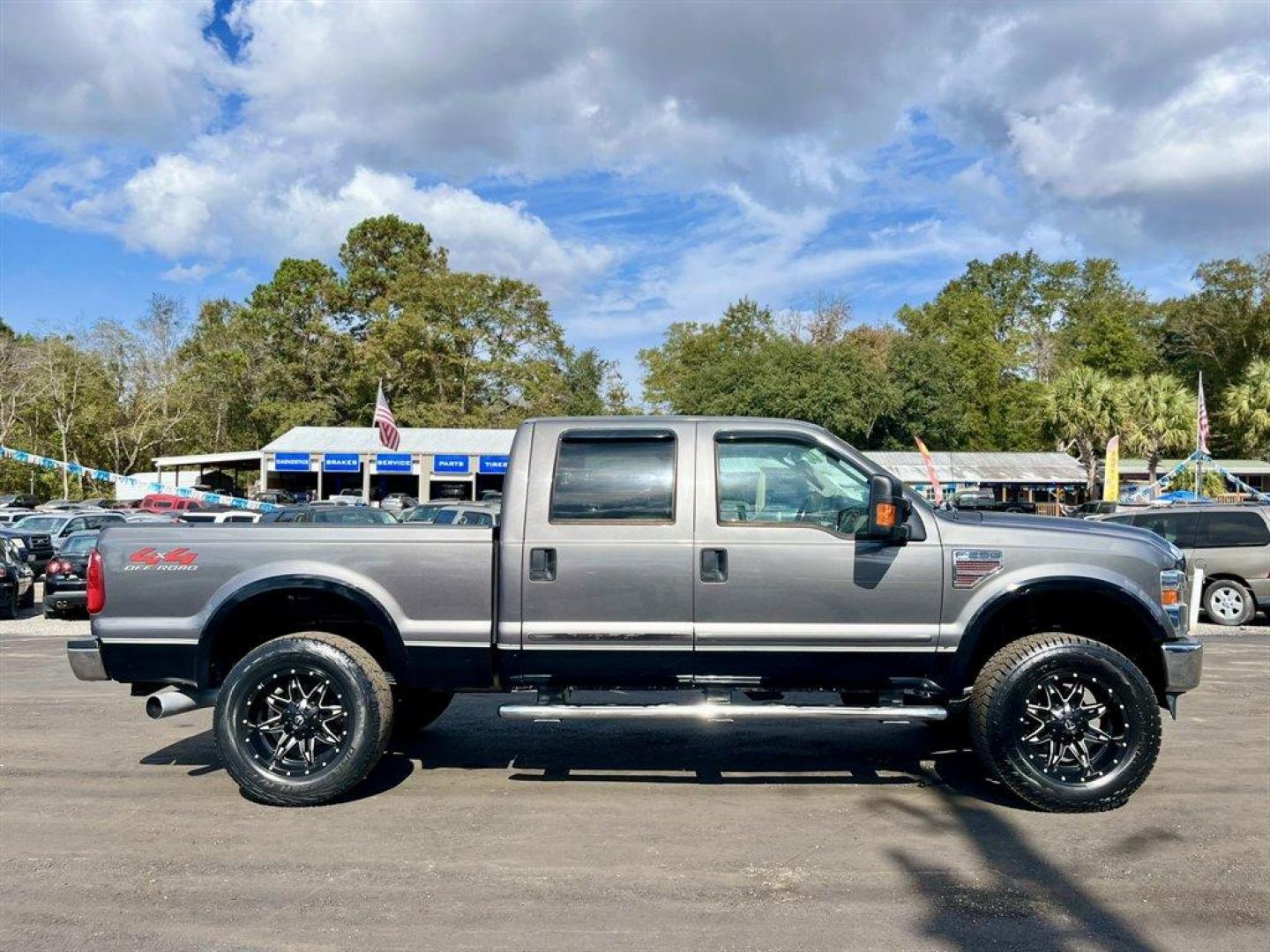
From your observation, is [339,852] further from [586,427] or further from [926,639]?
[926,639]

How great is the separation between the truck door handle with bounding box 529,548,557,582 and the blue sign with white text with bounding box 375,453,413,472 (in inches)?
1572

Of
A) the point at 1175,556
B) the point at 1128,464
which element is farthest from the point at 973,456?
the point at 1175,556

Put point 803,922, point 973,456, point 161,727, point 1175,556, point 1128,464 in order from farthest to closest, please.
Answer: point 1128,464
point 973,456
point 161,727
point 1175,556
point 803,922

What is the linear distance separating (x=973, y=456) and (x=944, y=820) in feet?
149

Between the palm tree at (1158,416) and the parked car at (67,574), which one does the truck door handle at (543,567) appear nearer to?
the parked car at (67,574)

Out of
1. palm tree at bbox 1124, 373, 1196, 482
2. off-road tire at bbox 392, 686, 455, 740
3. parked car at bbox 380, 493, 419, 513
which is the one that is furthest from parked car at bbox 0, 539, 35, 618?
palm tree at bbox 1124, 373, 1196, 482

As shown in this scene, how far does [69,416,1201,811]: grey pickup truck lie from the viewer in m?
5.27

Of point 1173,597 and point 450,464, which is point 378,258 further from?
point 1173,597

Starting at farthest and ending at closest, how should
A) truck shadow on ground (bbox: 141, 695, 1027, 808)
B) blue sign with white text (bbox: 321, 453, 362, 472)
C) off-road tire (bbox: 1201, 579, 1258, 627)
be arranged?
blue sign with white text (bbox: 321, 453, 362, 472)
off-road tire (bbox: 1201, 579, 1258, 627)
truck shadow on ground (bbox: 141, 695, 1027, 808)

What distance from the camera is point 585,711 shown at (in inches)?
208

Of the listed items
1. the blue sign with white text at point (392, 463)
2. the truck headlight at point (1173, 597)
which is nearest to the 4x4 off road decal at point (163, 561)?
the truck headlight at point (1173, 597)

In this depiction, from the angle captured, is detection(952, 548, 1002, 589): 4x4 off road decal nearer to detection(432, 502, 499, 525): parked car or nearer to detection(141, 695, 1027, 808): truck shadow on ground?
detection(141, 695, 1027, 808): truck shadow on ground

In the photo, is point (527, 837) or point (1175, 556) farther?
point (1175, 556)

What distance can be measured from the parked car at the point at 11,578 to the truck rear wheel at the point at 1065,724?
1501 centimetres
